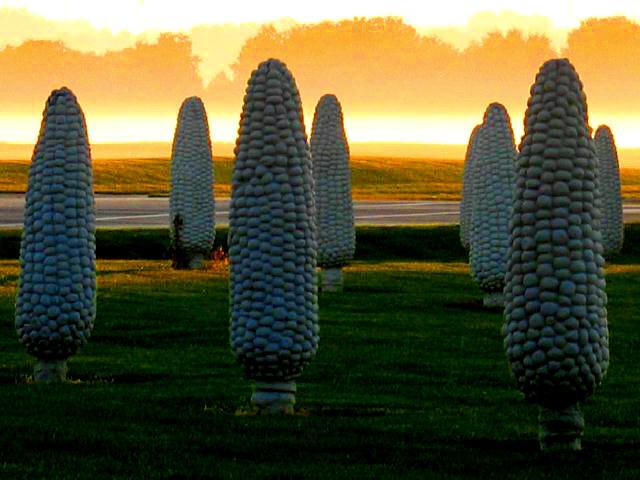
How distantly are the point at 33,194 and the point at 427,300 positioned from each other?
1603 centimetres

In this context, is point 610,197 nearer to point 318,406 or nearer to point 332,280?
point 332,280

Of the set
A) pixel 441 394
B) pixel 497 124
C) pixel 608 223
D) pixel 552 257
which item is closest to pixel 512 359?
pixel 552 257

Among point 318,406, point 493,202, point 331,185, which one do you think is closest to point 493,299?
point 493,202

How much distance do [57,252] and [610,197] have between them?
28.7 metres

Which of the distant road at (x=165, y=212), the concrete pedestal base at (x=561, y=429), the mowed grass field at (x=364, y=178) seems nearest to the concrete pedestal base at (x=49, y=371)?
the concrete pedestal base at (x=561, y=429)

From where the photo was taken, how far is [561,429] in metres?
15.0

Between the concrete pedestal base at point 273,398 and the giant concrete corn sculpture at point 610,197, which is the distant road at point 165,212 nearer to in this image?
the giant concrete corn sculpture at point 610,197

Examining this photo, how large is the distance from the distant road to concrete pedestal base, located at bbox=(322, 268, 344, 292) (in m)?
21.7

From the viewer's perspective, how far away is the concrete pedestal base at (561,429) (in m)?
15.0

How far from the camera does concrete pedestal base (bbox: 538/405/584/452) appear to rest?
49.1ft

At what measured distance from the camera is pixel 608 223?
4612cm

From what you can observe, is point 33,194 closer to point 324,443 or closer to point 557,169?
point 324,443

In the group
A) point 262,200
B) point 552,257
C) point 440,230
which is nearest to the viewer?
point 552,257

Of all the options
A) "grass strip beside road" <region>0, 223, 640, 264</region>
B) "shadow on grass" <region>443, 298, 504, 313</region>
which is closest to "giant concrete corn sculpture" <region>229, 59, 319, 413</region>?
"shadow on grass" <region>443, 298, 504, 313</region>
